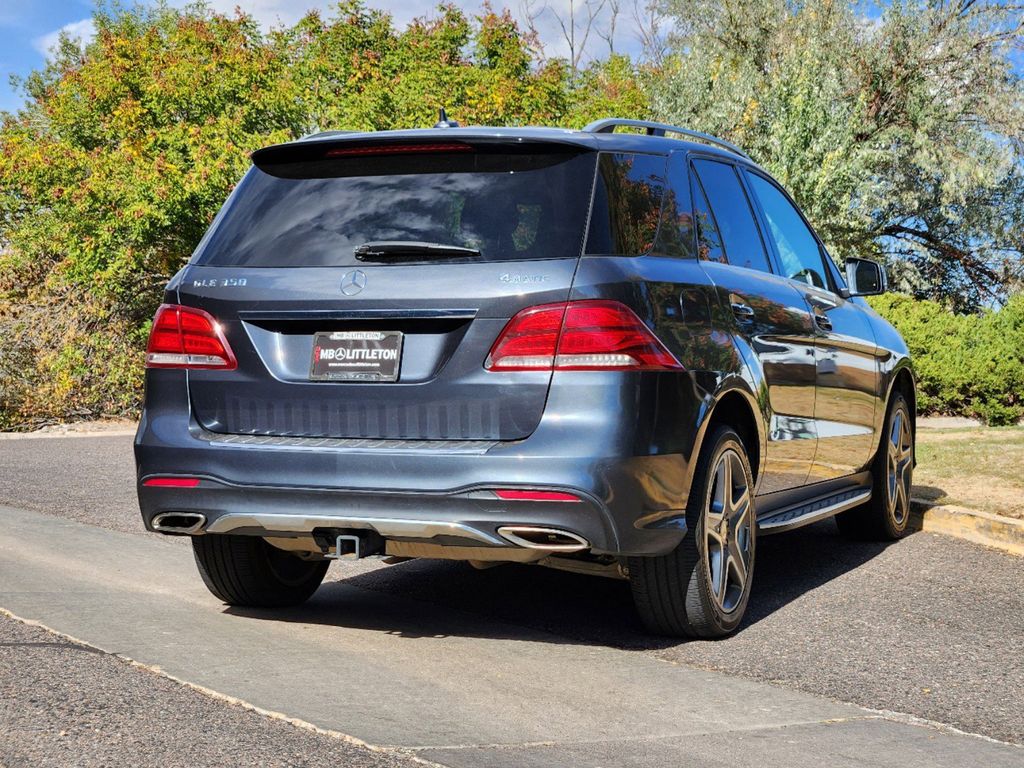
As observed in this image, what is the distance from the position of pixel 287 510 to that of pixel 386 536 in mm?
379

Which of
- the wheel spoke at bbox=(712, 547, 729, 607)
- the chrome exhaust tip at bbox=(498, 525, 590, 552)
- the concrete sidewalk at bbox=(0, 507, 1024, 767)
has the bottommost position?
the concrete sidewalk at bbox=(0, 507, 1024, 767)

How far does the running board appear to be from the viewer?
20.4 ft

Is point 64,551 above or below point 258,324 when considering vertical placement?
below

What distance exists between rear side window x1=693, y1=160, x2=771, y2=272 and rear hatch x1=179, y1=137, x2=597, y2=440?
43.7 inches

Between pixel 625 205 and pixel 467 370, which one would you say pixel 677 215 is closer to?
pixel 625 205

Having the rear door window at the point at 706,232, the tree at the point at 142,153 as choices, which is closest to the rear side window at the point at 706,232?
the rear door window at the point at 706,232

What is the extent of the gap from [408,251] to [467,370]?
0.53 metres

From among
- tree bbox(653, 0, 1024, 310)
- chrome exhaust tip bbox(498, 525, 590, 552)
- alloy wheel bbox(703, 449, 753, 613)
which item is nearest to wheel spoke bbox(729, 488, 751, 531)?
alloy wheel bbox(703, 449, 753, 613)

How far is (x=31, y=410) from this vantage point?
59.7 ft

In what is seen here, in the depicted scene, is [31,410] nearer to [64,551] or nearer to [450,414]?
[64,551]

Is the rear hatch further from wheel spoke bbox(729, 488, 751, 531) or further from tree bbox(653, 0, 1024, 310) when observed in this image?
tree bbox(653, 0, 1024, 310)

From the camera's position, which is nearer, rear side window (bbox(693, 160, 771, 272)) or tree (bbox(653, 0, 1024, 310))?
rear side window (bbox(693, 160, 771, 272))

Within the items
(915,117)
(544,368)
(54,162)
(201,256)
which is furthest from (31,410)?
(915,117)

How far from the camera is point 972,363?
1588cm
